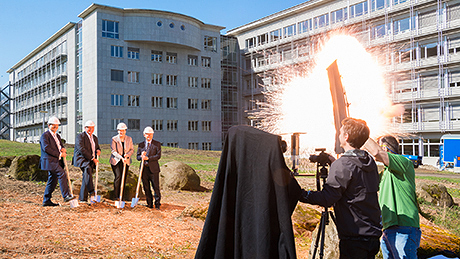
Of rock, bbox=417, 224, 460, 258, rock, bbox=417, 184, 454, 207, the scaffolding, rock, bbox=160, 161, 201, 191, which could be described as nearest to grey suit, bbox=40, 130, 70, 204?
rock, bbox=160, 161, 201, 191

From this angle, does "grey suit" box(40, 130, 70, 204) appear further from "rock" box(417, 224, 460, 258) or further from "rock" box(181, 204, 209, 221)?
"rock" box(417, 224, 460, 258)

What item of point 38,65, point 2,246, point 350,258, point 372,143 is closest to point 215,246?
point 350,258

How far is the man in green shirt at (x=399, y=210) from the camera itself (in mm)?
3826

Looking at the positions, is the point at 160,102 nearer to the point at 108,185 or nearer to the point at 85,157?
the point at 108,185

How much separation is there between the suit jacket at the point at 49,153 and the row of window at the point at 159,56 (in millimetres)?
42951

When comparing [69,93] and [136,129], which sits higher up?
[69,93]

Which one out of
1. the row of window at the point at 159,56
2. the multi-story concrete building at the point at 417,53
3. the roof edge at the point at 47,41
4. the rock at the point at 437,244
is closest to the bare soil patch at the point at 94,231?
the rock at the point at 437,244

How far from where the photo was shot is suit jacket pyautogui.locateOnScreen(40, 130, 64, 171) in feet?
31.2

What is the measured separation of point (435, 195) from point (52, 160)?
1300 centimetres

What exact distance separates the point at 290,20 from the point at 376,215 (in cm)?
5324

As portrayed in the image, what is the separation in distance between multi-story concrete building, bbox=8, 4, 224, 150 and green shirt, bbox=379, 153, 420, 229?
47.8 metres

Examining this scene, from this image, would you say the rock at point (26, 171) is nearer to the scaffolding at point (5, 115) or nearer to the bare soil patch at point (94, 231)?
the bare soil patch at point (94, 231)

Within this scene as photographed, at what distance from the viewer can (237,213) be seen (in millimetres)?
2945

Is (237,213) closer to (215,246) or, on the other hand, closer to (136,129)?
(215,246)
